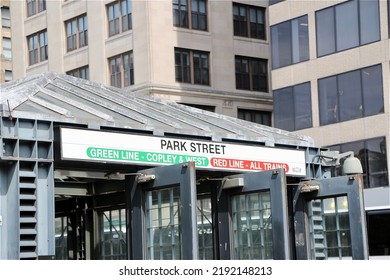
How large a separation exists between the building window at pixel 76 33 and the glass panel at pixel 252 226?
40855 millimetres

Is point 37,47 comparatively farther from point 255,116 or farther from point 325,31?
point 325,31

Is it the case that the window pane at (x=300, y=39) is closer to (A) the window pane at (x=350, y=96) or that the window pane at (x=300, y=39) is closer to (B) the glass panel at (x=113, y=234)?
(A) the window pane at (x=350, y=96)

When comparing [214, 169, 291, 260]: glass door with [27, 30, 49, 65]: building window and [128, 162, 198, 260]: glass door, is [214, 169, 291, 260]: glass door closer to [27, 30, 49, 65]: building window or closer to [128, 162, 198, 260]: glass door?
[128, 162, 198, 260]: glass door

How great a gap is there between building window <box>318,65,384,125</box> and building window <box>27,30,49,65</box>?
25062 millimetres

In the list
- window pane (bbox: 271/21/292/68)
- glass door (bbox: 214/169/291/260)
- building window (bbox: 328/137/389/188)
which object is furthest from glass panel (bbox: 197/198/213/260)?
window pane (bbox: 271/21/292/68)

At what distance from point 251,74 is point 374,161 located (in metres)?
19.5

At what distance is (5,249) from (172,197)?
3574 millimetres

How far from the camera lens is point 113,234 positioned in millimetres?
22656

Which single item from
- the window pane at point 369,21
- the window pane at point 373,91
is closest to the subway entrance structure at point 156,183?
the window pane at point 373,91

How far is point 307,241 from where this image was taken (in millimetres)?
21297

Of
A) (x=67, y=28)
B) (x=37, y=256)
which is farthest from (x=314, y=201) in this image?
(x=67, y=28)

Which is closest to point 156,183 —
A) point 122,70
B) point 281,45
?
point 281,45

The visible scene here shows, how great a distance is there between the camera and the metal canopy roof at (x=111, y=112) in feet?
54.6

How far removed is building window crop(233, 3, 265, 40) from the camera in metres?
58.9
